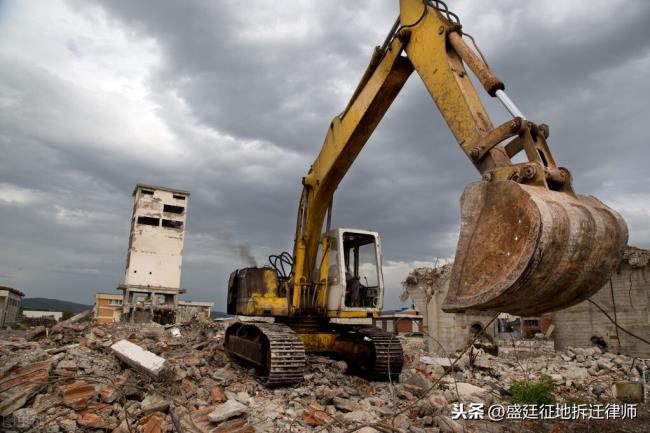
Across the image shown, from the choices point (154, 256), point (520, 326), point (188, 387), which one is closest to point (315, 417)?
point (188, 387)

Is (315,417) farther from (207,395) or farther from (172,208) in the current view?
(172,208)

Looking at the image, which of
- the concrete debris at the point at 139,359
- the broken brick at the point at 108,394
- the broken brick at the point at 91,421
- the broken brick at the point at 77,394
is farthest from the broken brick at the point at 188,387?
the broken brick at the point at 91,421

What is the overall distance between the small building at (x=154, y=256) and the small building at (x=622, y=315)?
2021 cm

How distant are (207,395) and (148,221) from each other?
21.5 m

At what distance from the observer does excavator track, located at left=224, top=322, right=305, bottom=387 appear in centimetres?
615

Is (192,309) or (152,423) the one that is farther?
(192,309)

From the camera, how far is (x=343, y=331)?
8.06m

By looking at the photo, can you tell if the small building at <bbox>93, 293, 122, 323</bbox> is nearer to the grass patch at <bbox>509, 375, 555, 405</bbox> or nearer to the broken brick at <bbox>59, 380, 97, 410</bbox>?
the broken brick at <bbox>59, 380, 97, 410</bbox>

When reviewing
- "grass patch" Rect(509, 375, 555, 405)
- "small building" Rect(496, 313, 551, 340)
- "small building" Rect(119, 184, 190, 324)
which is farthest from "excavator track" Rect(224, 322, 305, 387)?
"small building" Rect(119, 184, 190, 324)

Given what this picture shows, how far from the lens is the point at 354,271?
297 inches

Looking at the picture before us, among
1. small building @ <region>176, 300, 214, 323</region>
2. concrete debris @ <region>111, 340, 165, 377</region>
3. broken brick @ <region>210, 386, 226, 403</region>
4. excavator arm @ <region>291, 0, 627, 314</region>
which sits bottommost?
→ broken brick @ <region>210, 386, 226, 403</region>

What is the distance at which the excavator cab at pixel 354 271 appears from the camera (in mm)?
7047

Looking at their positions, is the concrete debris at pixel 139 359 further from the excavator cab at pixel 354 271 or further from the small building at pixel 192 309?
the small building at pixel 192 309

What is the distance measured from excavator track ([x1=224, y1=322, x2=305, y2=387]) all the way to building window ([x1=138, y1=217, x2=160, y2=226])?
19969 mm
